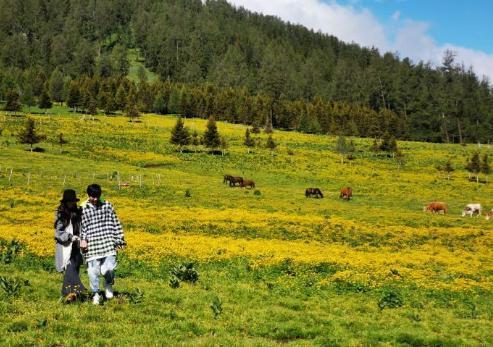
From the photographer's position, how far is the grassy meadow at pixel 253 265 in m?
10.3

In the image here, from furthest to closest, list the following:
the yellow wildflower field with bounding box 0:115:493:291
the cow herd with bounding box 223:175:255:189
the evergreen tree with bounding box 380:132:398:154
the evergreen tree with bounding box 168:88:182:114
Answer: the evergreen tree with bounding box 168:88:182:114 → the evergreen tree with bounding box 380:132:398:154 → the cow herd with bounding box 223:175:255:189 → the yellow wildflower field with bounding box 0:115:493:291

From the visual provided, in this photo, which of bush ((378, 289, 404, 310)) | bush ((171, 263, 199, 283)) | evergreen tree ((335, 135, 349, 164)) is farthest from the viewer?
evergreen tree ((335, 135, 349, 164))

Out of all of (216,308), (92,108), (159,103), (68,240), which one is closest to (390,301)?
(216,308)

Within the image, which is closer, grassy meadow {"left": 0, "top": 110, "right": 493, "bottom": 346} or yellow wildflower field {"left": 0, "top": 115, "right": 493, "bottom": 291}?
grassy meadow {"left": 0, "top": 110, "right": 493, "bottom": 346}

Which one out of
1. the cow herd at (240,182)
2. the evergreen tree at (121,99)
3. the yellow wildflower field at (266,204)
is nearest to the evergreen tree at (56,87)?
the evergreen tree at (121,99)

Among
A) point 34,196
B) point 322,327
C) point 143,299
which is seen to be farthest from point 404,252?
point 34,196

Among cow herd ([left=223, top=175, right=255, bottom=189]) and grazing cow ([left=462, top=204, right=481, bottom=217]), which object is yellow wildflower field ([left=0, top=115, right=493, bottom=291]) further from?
grazing cow ([left=462, top=204, right=481, bottom=217])

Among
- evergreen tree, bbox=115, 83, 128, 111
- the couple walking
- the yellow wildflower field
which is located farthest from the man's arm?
evergreen tree, bbox=115, 83, 128, 111

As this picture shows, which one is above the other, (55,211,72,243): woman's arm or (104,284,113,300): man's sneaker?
(55,211,72,243): woman's arm

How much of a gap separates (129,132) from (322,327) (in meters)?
97.5

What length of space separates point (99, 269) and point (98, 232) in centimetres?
97

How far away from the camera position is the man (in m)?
11.2

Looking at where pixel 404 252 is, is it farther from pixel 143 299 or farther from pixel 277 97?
pixel 277 97

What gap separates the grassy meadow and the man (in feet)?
2.53
